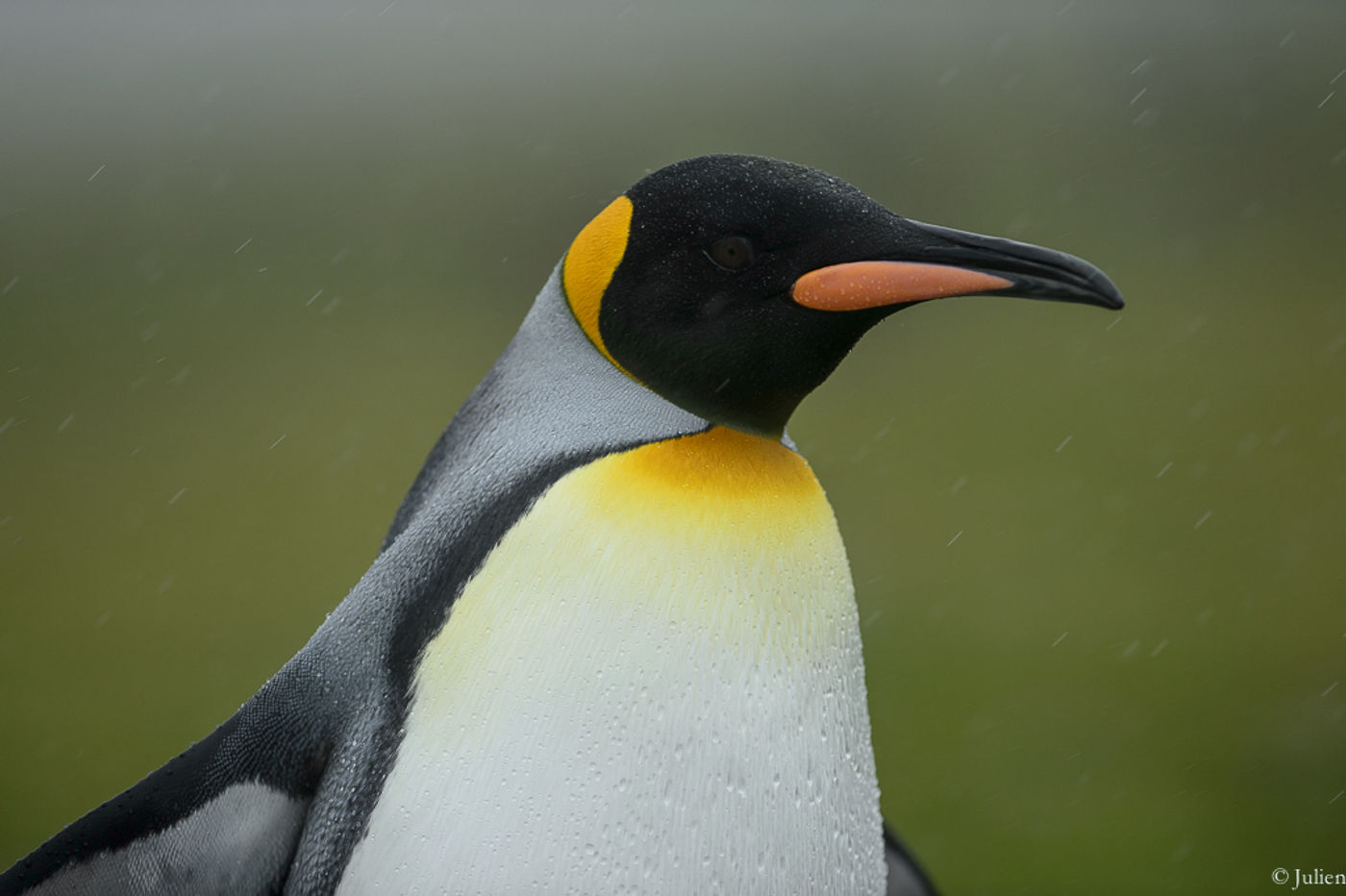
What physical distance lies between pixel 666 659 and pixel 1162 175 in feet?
36.7

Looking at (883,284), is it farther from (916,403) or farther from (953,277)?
(916,403)

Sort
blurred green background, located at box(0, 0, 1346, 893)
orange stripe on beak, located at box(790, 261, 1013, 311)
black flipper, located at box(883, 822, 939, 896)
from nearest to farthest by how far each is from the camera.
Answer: orange stripe on beak, located at box(790, 261, 1013, 311)
black flipper, located at box(883, 822, 939, 896)
blurred green background, located at box(0, 0, 1346, 893)

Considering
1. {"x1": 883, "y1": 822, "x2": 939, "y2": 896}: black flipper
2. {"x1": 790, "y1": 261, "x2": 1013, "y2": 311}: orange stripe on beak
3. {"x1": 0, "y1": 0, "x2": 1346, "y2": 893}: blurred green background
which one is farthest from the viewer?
{"x1": 0, "y1": 0, "x2": 1346, "y2": 893}: blurred green background

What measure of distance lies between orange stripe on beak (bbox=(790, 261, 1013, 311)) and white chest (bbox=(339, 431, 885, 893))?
0.54 feet

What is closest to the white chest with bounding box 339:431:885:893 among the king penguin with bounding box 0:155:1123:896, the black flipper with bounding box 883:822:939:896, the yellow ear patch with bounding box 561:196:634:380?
the king penguin with bounding box 0:155:1123:896

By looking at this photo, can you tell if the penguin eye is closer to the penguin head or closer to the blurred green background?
the penguin head

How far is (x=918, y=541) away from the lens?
5.18 m

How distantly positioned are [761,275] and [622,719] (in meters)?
0.34

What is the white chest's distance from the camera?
74 cm

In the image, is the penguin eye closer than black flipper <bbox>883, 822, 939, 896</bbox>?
Yes

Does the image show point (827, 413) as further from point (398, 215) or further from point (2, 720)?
point (398, 215)

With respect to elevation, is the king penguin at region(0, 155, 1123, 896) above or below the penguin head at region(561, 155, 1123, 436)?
below

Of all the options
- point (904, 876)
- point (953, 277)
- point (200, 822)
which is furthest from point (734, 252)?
point (904, 876)

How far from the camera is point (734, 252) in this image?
77 centimetres
